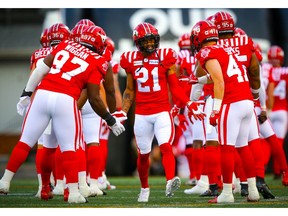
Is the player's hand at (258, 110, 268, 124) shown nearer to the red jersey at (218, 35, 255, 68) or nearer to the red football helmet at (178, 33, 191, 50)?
the red jersey at (218, 35, 255, 68)

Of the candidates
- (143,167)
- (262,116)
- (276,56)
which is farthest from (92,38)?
(276,56)

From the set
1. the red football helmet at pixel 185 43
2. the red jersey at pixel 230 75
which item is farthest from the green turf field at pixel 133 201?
the red football helmet at pixel 185 43

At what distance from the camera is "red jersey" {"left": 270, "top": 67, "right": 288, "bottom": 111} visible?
1110cm

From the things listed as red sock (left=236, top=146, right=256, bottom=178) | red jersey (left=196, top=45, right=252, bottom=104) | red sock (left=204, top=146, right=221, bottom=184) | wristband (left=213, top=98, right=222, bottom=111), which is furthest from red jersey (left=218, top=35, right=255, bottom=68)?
red sock (left=204, top=146, right=221, bottom=184)

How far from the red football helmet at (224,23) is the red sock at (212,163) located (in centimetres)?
122

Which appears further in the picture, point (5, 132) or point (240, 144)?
point (5, 132)

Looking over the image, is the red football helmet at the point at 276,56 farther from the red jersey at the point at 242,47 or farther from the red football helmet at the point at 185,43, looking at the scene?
the red jersey at the point at 242,47

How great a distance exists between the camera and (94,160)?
829 cm

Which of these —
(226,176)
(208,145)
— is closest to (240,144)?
(226,176)

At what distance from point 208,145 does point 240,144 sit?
966 millimetres

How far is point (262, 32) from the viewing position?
1415 cm

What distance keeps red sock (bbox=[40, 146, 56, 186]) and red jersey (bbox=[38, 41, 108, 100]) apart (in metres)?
0.93

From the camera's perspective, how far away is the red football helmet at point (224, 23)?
7555mm
